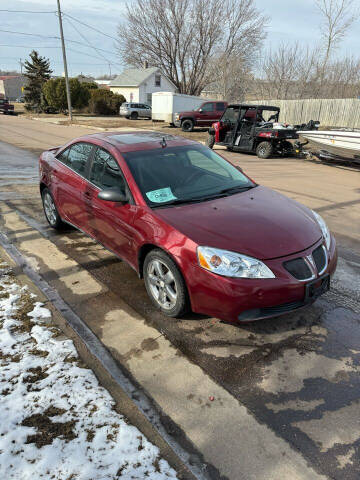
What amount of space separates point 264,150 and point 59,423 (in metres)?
13.0

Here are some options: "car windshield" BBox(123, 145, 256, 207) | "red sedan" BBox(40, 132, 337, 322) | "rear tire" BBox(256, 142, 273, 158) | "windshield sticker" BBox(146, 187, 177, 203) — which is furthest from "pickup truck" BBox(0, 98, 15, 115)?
"windshield sticker" BBox(146, 187, 177, 203)

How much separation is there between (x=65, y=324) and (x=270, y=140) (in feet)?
39.6

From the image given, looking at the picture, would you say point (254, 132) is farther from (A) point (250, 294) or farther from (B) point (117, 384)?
(B) point (117, 384)

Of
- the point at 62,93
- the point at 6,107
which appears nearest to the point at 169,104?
the point at 62,93

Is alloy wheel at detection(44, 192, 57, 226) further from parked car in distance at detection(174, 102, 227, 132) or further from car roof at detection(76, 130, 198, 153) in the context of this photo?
parked car in distance at detection(174, 102, 227, 132)

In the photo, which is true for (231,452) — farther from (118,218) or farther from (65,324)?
(118,218)

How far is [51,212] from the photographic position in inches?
212

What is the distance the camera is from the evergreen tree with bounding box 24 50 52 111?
151 feet

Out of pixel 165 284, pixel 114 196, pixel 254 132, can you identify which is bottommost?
pixel 165 284

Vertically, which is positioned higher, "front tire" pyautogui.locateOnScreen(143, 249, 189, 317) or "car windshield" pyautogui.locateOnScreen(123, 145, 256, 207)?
"car windshield" pyautogui.locateOnScreen(123, 145, 256, 207)

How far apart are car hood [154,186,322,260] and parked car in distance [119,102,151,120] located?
33895mm

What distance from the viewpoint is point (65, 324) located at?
3.17m

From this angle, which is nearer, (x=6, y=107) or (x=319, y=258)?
(x=319, y=258)

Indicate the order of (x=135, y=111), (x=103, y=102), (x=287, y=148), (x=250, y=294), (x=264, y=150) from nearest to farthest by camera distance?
(x=250, y=294)
(x=264, y=150)
(x=287, y=148)
(x=135, y=111)
(x=103, y=102)
